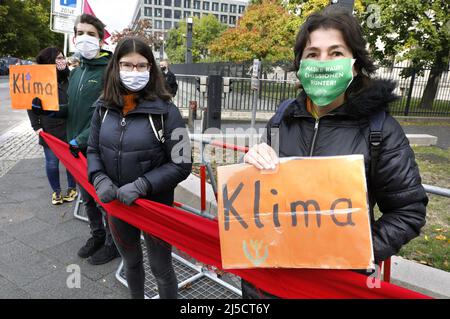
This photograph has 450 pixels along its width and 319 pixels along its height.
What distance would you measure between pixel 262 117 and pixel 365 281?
1165 cm

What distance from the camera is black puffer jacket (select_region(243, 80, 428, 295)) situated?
133cm

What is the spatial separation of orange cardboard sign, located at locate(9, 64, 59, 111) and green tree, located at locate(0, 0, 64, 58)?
1481 inches

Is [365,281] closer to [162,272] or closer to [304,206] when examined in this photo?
[304,206]

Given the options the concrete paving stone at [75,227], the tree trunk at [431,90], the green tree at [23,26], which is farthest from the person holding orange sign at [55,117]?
the green tree at [23,26]

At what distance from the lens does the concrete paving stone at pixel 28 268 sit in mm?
3086

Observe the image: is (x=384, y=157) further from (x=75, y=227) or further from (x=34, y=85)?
(x=75, y=227)

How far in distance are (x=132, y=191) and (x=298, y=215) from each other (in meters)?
1.12

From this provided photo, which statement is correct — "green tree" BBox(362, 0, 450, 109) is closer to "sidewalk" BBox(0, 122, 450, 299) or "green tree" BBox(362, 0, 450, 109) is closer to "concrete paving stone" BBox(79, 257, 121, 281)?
"sidewalk" BBox(0, 122, 450, 299)

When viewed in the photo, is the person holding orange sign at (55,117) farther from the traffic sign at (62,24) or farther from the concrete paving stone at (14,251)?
the traffic sign at (62,24)

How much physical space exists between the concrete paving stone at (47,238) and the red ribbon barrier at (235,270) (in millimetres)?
1428

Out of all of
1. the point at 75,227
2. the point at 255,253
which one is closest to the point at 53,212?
the point at 75,227

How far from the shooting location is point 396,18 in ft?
45.0

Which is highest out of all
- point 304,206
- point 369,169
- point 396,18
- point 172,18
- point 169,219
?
point 172,18
